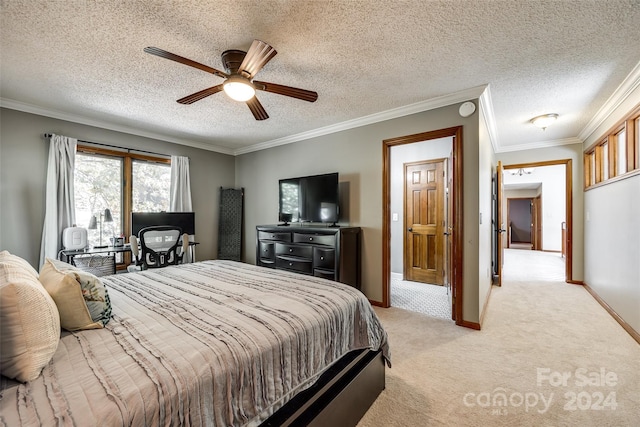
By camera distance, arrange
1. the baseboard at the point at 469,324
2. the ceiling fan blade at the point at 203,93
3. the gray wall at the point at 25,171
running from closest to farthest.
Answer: the ceiling fan blade at the point at 203,93, the baseboard at the point at 469,324, the gray wall at the point at 25,171

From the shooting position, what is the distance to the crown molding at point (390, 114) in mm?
2834

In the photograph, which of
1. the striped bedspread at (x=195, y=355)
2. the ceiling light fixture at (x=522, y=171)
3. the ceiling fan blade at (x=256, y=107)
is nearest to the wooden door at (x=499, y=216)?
the striped bedspread at (x=195, y=355)

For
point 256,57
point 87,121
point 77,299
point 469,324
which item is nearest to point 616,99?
point 469,324

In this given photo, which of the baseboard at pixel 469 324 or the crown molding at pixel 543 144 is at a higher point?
the crown molding at pixel 543 144

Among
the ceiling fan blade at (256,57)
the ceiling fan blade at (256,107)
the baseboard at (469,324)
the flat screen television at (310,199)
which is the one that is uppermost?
the ceiling fan blade at (256,57)

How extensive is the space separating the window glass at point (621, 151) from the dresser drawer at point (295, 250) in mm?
3688

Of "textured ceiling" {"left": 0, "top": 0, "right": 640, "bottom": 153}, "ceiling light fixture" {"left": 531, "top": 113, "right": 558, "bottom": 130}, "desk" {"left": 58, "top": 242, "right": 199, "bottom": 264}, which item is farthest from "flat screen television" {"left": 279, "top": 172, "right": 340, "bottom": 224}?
"ceiling light fixture" {"left": 531, "top": 113, "right": 558, "bottom": 130}

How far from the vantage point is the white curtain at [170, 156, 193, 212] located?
453 cm

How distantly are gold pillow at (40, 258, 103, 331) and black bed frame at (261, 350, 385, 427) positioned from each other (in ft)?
2.93

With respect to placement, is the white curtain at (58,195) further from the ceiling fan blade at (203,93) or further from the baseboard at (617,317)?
the baseboard at (617,317)

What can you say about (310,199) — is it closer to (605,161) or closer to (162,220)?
(162,220)

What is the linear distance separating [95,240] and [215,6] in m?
3.74

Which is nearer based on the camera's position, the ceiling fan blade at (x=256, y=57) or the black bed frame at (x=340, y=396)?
the black bed frame at (x=340, y=396)

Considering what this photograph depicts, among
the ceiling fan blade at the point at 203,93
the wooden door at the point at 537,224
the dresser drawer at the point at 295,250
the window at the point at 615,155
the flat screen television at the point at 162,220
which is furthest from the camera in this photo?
the wooden door at the point at 537,224
